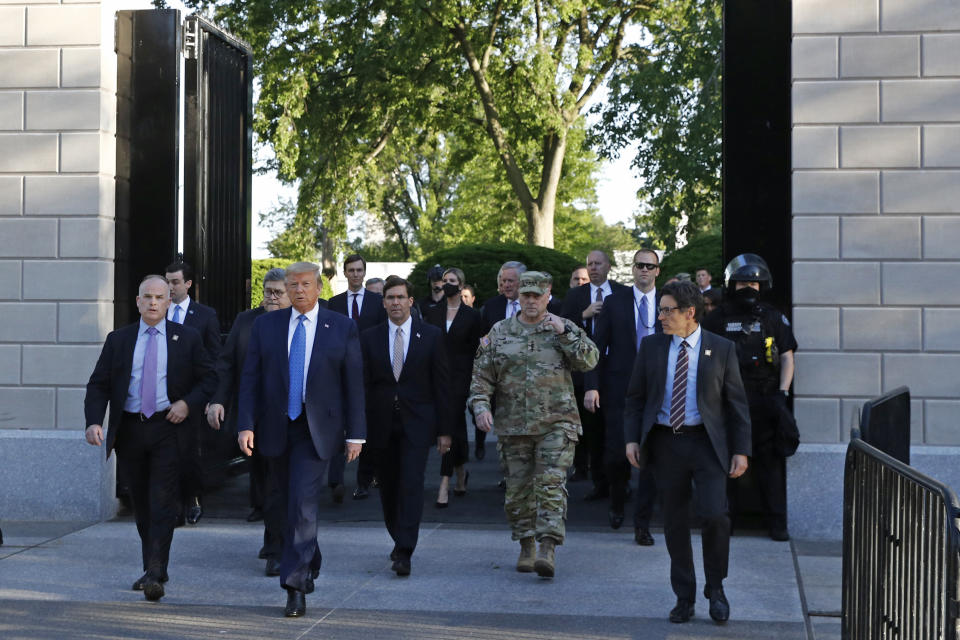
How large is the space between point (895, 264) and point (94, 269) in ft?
19.8

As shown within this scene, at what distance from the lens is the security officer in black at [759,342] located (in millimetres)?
8523

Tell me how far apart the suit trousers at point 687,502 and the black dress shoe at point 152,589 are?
277cm

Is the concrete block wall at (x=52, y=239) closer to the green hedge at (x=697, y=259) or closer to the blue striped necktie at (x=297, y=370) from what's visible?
the blue striped necktie at (x=297, y=370)

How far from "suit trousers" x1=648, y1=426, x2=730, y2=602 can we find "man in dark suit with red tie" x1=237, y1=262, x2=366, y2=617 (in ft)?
5.54

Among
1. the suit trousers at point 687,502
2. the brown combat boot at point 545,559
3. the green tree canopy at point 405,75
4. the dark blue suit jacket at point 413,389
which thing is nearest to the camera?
the suit trousers at point 687,502

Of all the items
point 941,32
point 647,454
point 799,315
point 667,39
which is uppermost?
point 667,39

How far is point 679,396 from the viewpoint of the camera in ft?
21.6

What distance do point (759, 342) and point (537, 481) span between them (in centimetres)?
200

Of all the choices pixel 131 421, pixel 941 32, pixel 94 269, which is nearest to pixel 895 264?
pixel 941 32

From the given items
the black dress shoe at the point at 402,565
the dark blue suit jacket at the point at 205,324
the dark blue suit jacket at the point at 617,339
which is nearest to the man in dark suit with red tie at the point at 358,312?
the dark blue suit jacket at the point at 205,324

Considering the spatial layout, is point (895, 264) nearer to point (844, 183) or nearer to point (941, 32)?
point (844, 183)

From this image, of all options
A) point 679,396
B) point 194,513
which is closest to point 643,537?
point 679,396

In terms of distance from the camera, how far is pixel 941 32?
352 inches

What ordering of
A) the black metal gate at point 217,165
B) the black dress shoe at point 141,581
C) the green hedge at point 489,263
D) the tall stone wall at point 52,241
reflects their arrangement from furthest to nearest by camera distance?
the green hedge at point 489,263 < the black metal gate at point 217,165 < the tall stone wall at point 52,241 < the black dress shoe at point 141,581
